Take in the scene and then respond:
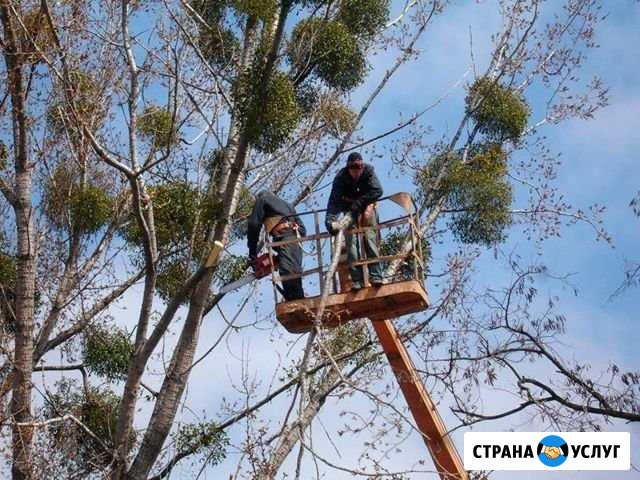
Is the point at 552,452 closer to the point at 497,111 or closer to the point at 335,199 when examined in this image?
the point at 335,199

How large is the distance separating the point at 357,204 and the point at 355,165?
1.03 ft

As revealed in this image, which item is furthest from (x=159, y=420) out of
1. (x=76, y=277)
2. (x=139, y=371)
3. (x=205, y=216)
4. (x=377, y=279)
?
(x=76, y=277)

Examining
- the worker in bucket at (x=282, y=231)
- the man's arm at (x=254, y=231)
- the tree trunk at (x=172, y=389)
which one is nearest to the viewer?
the worker in bucket at (x=282, y=231)

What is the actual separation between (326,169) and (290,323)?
144 inches

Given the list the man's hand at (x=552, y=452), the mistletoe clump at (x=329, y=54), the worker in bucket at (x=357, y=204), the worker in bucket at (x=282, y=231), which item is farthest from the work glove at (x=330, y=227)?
the mistletoe clump at (x=329, y=54)

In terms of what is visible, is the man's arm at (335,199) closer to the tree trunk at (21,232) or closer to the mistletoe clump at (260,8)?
the mistletoe clump at (260,8)

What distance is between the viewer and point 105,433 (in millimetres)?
13414

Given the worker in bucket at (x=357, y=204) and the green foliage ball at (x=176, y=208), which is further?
the green foliage ball at (x=176, y=208)

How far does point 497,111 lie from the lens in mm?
13969

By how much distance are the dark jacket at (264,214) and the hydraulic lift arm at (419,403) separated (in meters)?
1.15

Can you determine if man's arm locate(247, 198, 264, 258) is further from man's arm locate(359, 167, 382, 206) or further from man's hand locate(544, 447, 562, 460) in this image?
man's hand locate(544, 447, 562, 460)

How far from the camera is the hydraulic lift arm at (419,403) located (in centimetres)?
1020

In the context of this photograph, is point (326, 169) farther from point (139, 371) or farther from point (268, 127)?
point (139, 371)

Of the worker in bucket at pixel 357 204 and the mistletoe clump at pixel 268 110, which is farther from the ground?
the mistletoe clump at pixel 268 110
